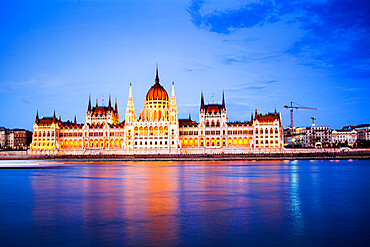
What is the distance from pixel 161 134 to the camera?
12325cm

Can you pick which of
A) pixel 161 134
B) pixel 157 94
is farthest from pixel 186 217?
pixel 157 94

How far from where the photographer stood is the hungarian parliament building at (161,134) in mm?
120938

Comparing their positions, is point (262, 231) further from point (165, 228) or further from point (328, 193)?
point (328, 193)

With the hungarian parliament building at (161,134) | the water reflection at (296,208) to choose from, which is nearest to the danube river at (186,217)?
the water reflection at (296,208)

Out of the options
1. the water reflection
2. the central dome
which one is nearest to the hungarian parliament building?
the central dome

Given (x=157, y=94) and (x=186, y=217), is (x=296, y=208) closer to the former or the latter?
(x=186, y=217)

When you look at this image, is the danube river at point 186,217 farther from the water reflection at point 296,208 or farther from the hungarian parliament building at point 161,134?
the hungarian parliament building at point 161,134

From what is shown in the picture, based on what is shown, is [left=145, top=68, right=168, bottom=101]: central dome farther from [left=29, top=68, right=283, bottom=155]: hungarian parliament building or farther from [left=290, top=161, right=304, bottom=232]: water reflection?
[left=290, top=161, right=304, bottom=232]: water reflection

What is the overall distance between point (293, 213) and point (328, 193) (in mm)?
9590

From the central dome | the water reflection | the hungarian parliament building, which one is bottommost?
the water reflection

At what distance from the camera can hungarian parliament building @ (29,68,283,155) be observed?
120938 millimetres

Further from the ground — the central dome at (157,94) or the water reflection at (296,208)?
the central dome at (157,94)

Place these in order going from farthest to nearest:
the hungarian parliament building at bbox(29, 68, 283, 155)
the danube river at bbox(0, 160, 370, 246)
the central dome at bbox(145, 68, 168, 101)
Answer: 1. the central dome at bbox(145, 68, 168, 101)
2. the hungarian parliament building at bbox(29, 68, 283, 155)
3. the danube river at bbox(0, 160, 370, 246)

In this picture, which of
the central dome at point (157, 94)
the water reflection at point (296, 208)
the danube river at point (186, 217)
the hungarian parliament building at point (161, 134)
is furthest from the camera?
the central dome at point (157, 94)
